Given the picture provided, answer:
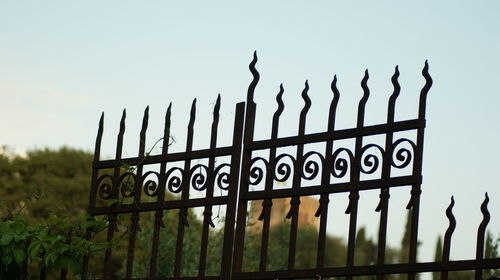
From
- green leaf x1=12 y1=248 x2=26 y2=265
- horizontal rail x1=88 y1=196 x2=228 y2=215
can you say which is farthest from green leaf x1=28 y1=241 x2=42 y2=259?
horizontal rail x1=88 y1=196 x2=228 y2=215

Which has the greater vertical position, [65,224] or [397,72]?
[397,72]

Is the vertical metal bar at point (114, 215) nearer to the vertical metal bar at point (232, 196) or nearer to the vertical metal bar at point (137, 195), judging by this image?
the vertical metal bar at point (137, 195)

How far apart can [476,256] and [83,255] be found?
114 inches

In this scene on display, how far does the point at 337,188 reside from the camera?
17.9 ft

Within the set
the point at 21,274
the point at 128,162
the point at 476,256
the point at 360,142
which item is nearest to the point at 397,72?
the point at 360,142

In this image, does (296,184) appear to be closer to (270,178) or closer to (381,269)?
(270,178)

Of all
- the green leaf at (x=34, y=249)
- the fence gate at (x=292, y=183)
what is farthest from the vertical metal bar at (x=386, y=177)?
the green leaf at (x=34, y=249)

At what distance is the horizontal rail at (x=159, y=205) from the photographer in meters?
5.99

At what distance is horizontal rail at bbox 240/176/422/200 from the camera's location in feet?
17.0

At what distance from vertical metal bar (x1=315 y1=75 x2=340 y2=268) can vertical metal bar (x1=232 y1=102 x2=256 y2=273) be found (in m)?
0.56

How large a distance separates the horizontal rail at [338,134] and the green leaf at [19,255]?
1855 mm

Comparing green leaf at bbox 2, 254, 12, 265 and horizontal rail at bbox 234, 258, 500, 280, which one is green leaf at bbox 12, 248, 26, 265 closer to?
green leaf at bbox 2, 254, 12, 265

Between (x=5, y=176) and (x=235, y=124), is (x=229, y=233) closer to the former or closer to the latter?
(x=235, y=124)

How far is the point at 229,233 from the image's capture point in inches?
229
